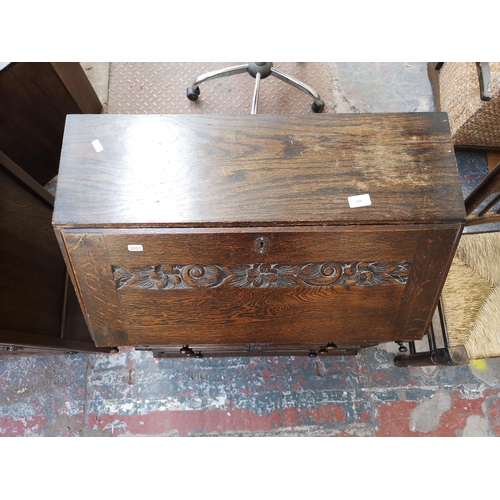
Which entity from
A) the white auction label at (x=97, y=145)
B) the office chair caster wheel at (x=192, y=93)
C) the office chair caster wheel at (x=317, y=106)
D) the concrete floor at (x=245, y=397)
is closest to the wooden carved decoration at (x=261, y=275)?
the white auction label at (x=97, y=145)

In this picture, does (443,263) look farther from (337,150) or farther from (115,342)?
(115,342)

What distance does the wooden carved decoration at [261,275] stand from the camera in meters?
1.27

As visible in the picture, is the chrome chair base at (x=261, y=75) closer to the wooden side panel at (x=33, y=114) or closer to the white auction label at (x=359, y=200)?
the wooden side panel at (x=33, y=114)

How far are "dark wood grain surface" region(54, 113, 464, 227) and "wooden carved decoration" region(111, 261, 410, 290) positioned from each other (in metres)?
0.15

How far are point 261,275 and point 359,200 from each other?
1.24ft

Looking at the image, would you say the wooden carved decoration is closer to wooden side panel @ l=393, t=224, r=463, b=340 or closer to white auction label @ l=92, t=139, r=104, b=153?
wooden side panel @ l=393, t=224, r=463, b=340

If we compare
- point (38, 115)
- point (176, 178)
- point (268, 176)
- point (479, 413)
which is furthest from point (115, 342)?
point (479, 413)

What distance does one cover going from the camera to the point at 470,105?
2.07 meters

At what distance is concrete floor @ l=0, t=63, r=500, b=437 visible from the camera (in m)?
1.96

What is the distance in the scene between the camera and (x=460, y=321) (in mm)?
1564

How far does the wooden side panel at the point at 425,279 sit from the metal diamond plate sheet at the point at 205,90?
4.69 feet

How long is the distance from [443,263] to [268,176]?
613mm

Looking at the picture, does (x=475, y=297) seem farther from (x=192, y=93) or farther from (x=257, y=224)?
(x=192, y=93)

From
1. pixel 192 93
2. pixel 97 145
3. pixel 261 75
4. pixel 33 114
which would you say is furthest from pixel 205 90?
pixel 97 145
